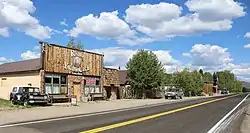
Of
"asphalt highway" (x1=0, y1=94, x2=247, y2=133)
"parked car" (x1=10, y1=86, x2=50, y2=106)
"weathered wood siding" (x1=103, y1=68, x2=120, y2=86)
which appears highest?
"weathered wood siding" (x1=103, y1=68, x2=120, y2=86)

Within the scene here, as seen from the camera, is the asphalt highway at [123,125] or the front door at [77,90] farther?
the front door at [77,90]

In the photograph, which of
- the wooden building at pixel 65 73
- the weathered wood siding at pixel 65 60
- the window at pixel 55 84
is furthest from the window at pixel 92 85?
the window at pixel 55 84

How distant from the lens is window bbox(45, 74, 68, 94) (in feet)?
108

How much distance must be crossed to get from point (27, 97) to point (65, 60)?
8.95 metres

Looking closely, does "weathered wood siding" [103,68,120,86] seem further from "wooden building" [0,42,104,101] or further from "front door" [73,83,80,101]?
"front door" [73,83,80,101]

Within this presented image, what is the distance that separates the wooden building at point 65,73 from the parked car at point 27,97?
129 inches

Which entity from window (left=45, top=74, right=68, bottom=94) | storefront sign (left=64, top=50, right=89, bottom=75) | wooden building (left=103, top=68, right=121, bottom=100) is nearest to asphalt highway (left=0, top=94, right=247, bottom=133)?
window (left=45, top=74, right=68, bottom=94)

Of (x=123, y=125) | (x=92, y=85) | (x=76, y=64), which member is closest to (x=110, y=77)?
(x=92, y=85)

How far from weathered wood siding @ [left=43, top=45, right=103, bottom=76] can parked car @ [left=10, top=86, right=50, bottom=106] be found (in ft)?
14.4

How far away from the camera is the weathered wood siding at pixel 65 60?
109 ft

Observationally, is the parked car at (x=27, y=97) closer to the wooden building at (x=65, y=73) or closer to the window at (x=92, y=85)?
the wooden building at (x=65, y=73)

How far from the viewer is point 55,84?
1337 inches

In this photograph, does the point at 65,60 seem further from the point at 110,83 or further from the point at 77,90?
the point at 110,83

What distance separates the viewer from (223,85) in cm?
17038
